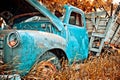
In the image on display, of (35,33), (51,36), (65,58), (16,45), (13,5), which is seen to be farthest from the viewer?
(13,5)

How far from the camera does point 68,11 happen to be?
6516 mm

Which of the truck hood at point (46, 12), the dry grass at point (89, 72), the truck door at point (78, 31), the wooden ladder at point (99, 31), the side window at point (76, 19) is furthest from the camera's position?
the wooden ladder at point (99, 31)

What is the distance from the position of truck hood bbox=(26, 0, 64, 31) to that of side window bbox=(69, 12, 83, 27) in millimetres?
704

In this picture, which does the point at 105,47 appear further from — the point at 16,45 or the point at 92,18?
the point at 16,45

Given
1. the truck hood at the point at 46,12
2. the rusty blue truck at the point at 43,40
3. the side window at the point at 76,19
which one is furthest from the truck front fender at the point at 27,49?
the side window at the point at 76,19

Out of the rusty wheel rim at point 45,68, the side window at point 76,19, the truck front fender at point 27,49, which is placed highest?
the side window at point 76,19

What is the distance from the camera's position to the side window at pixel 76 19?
6.79 meters

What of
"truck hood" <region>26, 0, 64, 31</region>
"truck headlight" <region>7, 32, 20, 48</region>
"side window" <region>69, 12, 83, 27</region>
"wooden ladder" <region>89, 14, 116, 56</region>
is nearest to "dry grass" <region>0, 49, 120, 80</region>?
"truck headlight" <region>7, 32, 20, 48</region>

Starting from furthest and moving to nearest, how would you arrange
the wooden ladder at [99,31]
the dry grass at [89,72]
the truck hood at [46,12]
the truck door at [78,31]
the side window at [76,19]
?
the wooden ladder at [99,31] < the side window at [76,19] < the truck door at [78,31] < the truck hood at [46,12] < the dry grass at [89,72]

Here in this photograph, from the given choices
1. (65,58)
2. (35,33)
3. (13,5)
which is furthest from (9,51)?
(13,5)

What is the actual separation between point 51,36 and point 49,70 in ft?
2.31

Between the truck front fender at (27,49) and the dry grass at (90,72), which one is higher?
the truck front fender at (27,49)

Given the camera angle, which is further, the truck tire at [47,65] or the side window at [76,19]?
the side window at [76,19]

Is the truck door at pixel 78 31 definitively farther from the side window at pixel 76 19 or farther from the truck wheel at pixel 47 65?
the truck wheel at pixel 47 65
